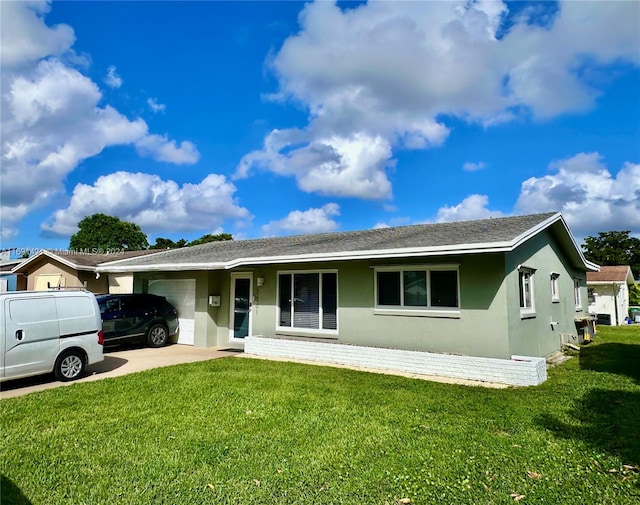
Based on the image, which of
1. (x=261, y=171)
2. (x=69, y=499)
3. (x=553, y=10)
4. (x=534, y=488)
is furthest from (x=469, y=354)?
(x=261, y=171)

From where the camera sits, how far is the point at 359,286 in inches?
418

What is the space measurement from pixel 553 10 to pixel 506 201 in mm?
11530

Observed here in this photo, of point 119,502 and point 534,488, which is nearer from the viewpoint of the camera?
point 119,502

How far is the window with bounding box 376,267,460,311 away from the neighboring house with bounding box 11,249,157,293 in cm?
1347

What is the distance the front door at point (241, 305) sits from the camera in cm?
1288

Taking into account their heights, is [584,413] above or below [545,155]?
below

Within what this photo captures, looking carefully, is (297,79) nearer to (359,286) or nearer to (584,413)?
(359,286)

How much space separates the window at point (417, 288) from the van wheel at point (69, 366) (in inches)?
278

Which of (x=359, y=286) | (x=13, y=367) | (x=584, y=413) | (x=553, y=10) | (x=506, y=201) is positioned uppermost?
(x=553, y=10)


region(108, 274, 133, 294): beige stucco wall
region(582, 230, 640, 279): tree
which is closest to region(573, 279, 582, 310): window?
region(108, 274, 133, 294): beige stucco wall

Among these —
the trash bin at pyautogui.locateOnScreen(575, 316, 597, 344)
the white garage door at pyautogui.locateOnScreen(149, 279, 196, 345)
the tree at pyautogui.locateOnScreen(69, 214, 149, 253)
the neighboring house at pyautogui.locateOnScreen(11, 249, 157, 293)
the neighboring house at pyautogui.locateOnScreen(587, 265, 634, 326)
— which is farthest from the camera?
the tree at pyautogui.locateOnScreen(69, 214, 149, 253)

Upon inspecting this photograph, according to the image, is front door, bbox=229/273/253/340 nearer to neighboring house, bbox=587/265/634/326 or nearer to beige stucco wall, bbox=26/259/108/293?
beige stucco wall, bbox=26/259/108/293

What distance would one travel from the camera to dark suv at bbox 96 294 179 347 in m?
12.0

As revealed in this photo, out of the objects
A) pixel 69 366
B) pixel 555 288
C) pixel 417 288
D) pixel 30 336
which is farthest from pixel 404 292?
pixel 30 336
